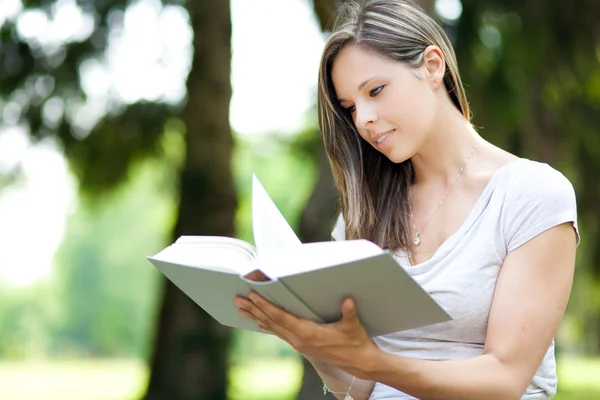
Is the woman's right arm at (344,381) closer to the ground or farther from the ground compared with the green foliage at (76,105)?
farther from the ground

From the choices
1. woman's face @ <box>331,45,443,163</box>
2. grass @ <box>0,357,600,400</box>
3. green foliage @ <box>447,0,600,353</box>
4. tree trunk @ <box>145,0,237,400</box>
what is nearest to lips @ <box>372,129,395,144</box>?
woman's face @ <box>331,45,443,163</box>

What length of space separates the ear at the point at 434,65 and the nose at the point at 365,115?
18 cm

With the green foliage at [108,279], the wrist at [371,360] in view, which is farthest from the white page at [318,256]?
the green foliage at [108,279]

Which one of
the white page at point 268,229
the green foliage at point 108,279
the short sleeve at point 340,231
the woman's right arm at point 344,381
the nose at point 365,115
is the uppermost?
the nose at point 365,115

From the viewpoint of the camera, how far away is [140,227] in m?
40.6

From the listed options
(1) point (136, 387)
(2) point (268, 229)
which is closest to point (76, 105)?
(2) point (268, 229)

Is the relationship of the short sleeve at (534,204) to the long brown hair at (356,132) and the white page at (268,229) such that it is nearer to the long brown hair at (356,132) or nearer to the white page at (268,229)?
the long brown hair at (356,132)

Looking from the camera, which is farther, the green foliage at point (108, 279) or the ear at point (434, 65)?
the green foliage at point (108, 279)

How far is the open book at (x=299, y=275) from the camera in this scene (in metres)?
1.59

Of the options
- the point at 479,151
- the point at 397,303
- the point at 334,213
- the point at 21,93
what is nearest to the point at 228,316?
the point at 397,303

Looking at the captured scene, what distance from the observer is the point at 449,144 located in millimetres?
2285

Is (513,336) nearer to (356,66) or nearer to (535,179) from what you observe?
(535,179)

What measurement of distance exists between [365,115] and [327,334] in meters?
0.66

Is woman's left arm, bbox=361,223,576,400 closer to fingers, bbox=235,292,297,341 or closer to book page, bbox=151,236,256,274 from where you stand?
fingers, bbox=235,292,297,341
